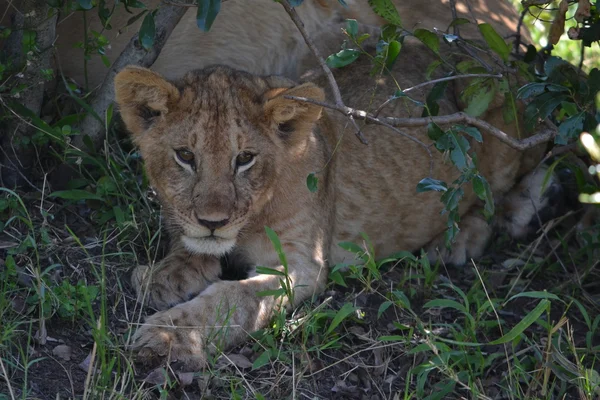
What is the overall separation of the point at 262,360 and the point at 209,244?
1.86ft

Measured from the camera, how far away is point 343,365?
3.62 meters

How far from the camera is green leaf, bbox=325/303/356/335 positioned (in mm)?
3615

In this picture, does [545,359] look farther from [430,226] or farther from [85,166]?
[85,166]

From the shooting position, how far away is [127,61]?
14.1 feet

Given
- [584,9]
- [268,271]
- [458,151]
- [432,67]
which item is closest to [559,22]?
[584,9]

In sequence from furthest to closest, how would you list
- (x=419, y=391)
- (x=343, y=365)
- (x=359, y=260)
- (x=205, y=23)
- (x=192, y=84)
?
(x=359, y=260)
(x=192, y=84)
(x=343, y=365)
(x=419, y=391)
(x=205, y=23)

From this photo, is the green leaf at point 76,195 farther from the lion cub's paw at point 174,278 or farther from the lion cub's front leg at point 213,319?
the lion cub's front leg at point 213,319

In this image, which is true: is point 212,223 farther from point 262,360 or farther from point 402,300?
point 402,300

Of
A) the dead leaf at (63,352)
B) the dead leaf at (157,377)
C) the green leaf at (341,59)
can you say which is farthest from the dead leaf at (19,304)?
the green leaf at (341,59)

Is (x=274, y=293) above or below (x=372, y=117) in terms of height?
below

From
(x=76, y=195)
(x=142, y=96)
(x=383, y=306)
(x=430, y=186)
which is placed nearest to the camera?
(x=430, y=186)

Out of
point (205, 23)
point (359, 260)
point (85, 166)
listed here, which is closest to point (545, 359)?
point (359, 260)

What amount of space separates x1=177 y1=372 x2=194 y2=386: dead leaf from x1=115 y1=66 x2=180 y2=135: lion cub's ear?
1098mm

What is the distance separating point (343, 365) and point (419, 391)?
0.35 meters
